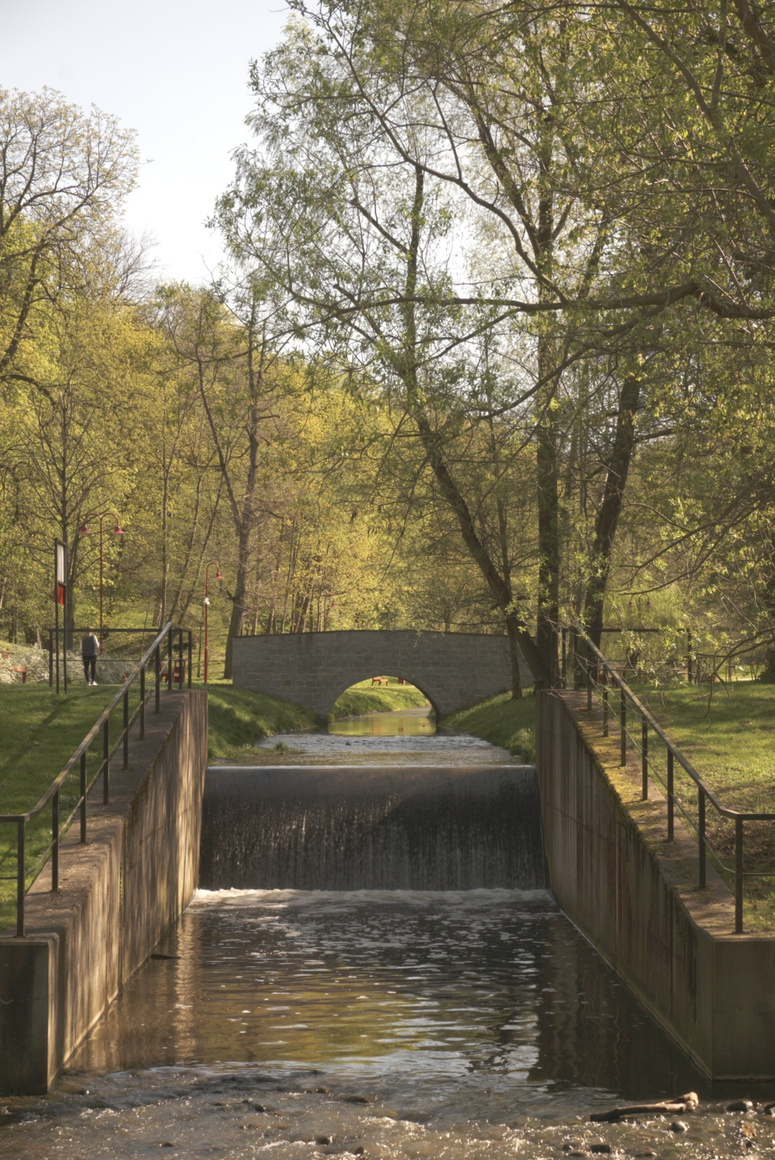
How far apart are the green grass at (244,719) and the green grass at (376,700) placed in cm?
1034

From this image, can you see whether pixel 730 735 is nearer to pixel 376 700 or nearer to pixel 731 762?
pixel 731 762

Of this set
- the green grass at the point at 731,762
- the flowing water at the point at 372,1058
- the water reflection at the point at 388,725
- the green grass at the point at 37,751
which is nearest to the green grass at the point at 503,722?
the water reflection at the point at 388,725

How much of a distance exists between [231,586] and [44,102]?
17382 mm

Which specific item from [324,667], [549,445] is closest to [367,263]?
[549,445]

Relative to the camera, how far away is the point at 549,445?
52.2ft

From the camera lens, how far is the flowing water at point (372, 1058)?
7406 millimetres

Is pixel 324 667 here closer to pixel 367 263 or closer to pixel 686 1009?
pixel 367 263

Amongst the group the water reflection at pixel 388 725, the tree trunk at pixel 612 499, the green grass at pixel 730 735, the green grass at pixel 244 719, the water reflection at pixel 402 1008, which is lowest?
the water reflection at pixel 402 1008

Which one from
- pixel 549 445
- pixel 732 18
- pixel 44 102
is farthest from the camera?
pixel 44 102

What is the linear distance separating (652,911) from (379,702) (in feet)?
137

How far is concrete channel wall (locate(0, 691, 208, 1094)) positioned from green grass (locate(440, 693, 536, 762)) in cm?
760

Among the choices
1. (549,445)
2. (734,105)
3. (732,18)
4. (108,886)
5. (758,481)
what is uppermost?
(732,18)

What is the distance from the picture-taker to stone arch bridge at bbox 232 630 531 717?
3403 centimetres

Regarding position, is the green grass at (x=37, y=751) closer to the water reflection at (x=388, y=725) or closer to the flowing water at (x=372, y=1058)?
the flowing water at (x=372, y=1058)
